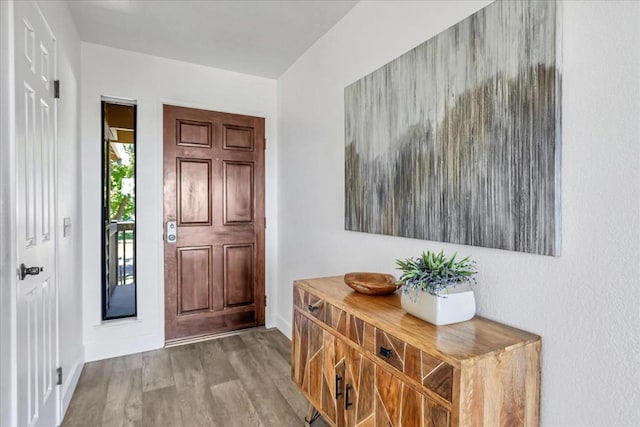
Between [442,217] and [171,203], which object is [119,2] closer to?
[171,203]

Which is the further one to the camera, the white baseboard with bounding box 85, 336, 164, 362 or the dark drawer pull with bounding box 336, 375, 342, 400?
the white baseboard with bounding box 85, 336, 164, 362

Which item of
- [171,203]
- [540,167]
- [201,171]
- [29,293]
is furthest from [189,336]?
[540,167]

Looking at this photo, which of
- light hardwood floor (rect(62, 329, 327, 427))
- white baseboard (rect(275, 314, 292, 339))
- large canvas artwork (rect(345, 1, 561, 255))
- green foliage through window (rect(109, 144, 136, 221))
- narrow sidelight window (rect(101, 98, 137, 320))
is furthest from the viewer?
green foliage through window (rect(109, 144, 136, 221))

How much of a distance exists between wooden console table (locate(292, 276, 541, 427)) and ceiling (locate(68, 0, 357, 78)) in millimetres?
1857

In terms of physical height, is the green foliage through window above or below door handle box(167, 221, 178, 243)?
above

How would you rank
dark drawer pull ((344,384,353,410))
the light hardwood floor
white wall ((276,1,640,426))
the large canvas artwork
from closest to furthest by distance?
white wall ((276,1,640,426))
the large canvas artwork
dark drawer pull ((344,384,353,410))
the light hardwood floor

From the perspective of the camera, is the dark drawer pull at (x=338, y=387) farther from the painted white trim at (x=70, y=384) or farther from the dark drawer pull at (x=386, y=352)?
the painted white trim at (x=70, y=384)

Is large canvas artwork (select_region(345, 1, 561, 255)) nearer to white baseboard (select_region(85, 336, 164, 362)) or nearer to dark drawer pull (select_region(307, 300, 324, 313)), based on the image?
dark drawer pull (select_region(307, 300, 324, 313))

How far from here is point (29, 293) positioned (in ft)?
4.77

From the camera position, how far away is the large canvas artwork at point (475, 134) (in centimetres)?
113

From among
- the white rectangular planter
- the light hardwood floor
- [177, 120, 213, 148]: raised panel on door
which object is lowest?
the light hardwood floor

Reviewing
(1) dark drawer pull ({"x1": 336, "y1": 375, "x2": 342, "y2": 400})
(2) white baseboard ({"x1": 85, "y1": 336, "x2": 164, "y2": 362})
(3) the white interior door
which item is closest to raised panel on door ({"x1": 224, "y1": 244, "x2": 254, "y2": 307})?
(2) white baseboard ({"x1": 85, "y1": 336, "x2": 164, "y2": 362})

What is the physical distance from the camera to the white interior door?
4.45 feet

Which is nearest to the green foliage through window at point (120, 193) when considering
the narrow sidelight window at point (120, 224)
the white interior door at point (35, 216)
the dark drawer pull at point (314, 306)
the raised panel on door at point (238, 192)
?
the narrow sidelight window at point (120, 224)
